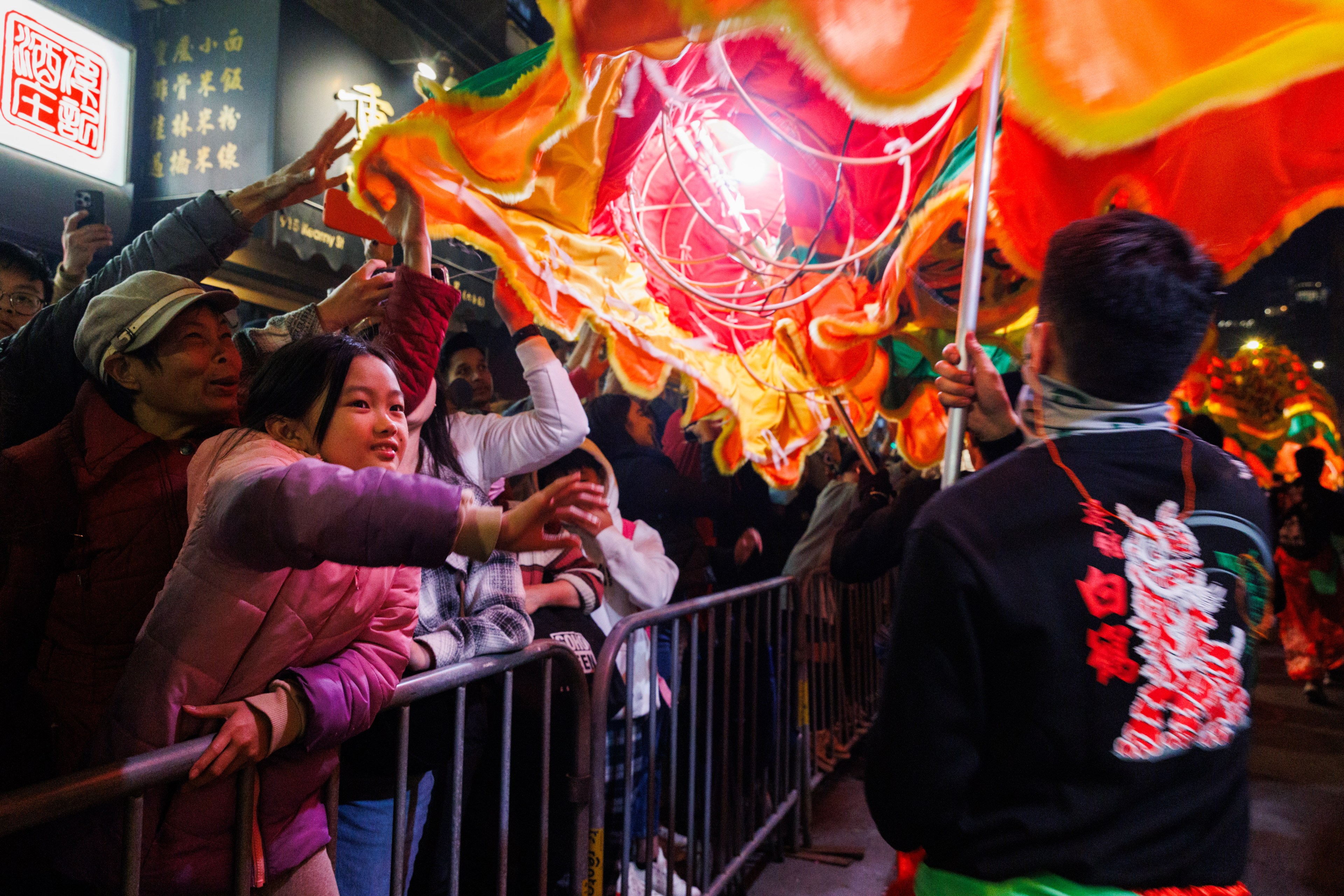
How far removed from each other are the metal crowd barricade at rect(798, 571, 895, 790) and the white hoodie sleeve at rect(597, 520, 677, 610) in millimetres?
1210

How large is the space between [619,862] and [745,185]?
3.35 metres

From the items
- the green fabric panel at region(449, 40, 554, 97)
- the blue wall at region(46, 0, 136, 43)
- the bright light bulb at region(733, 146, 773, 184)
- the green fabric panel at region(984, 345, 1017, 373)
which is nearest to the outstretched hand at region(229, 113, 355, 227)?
the green fabric panel at region(449, 40, 554, 97)

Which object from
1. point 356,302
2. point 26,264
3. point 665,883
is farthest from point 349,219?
point 665,883

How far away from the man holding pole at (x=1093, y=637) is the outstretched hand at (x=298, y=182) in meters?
1.96

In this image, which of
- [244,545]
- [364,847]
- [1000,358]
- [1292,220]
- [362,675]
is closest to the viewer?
[244,545]

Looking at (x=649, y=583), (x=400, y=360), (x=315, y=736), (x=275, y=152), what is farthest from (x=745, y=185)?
(x=275, y=152)

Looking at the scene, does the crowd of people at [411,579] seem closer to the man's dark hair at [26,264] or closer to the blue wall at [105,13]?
the man's dark hair at [26,264]

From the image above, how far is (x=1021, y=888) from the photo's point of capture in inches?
43.8

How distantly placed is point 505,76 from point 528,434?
1.09 metres

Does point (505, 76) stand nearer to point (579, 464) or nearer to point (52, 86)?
point (579, 464)

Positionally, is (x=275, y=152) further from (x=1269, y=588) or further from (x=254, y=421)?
(x=1269, y=588)

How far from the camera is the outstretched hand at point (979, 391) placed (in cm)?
175

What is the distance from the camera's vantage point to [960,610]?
3.66ft

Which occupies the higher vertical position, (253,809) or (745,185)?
(745,185)
